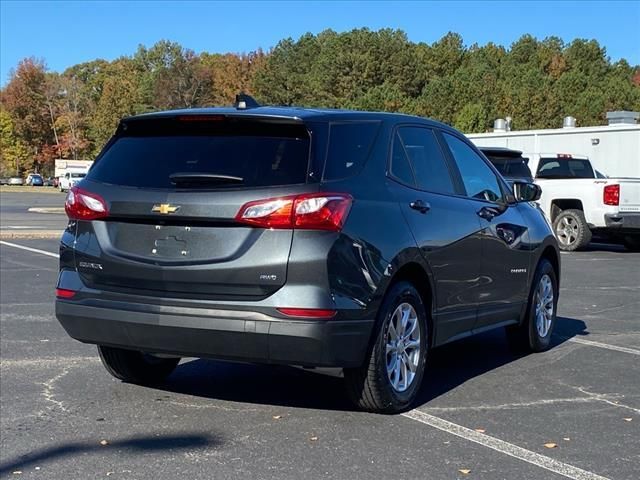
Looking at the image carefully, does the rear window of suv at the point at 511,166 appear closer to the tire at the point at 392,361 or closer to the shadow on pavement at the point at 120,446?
the tire at the point at 392,361

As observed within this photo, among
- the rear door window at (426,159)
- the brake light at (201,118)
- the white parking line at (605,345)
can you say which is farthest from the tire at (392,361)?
the white parking line at (605,345)

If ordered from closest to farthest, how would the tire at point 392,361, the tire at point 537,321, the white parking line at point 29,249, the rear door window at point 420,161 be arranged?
the tire at point 392,361 → the rear door window at point 420,161 → the tire at point 537,321 → the white parking line at point 29,249

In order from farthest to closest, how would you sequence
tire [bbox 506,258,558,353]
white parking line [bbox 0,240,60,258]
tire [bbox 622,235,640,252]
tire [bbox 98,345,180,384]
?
1. tire [bbox 622,235,640,252]
2. white parking line [bbox 0,240,60,258]
3. tire [bbox 506,258,558,353]
4. tire [bbox 98,345,180,384]

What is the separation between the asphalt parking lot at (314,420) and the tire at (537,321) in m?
0.16

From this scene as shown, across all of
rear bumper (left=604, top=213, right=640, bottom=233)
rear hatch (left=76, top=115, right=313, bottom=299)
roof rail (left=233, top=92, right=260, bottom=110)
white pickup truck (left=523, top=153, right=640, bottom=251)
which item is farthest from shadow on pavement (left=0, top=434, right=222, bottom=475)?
rear bumper (left=604, top=213, right=640, bottom=233)

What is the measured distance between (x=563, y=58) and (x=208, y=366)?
7077 cm

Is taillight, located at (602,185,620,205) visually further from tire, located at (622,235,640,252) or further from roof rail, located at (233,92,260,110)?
roof rail, located at (233,92,260,110)

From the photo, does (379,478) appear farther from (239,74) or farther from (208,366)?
(239,74)

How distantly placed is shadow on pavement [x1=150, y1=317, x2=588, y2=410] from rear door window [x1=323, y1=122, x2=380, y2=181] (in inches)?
49.1

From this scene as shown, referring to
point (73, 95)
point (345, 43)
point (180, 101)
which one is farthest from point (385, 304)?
point (73, 95)

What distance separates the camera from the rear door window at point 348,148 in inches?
187

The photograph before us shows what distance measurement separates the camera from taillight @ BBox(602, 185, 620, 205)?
53.7 ft

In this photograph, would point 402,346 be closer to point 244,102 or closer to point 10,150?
point 244,102

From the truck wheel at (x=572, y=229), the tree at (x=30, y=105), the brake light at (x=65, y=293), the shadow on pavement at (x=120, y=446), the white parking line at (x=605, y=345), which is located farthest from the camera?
the tree at (x=30, y=105)
